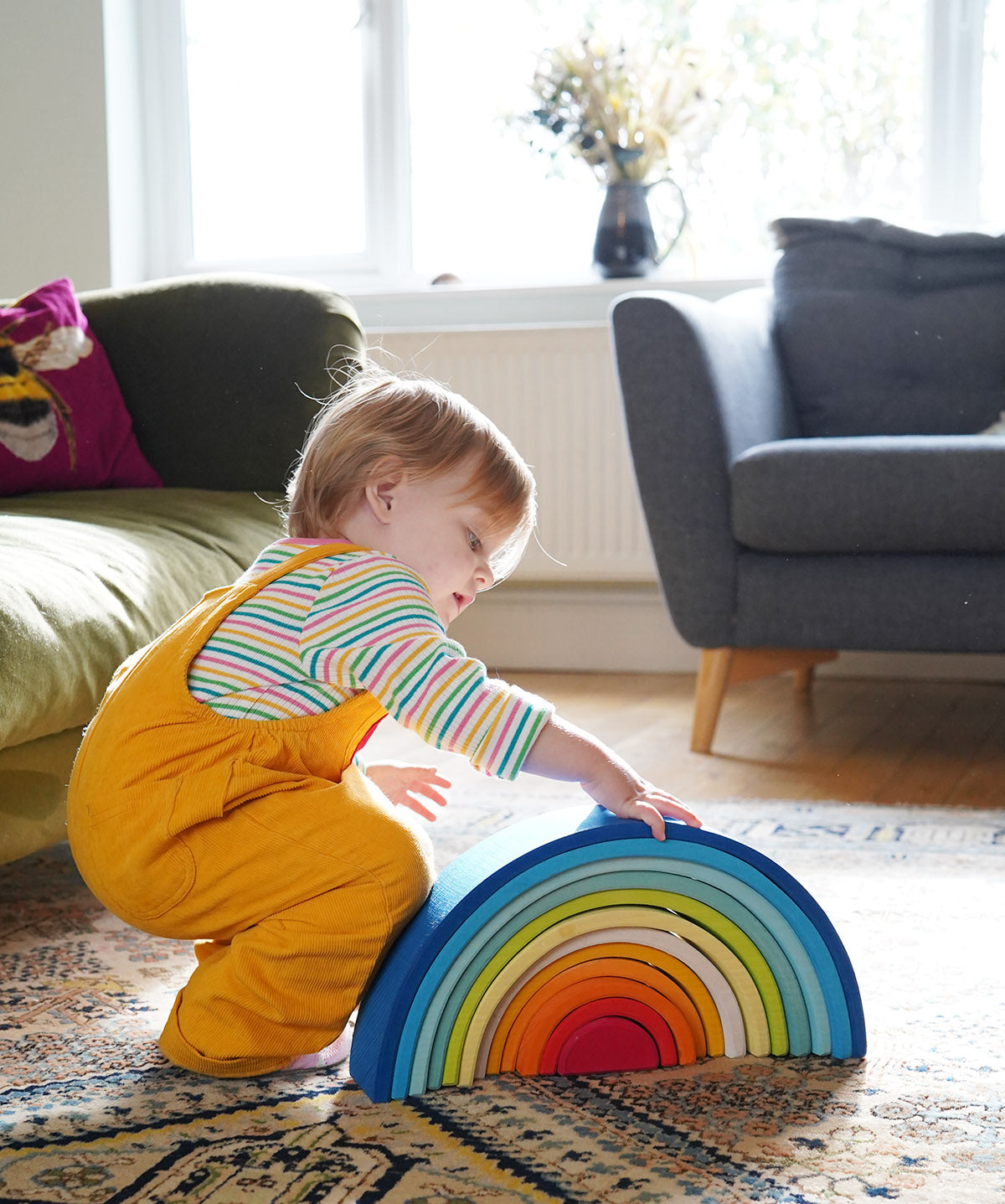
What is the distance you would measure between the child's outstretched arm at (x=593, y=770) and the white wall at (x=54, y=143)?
2.65 metres

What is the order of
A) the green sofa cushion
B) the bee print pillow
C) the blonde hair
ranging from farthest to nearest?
the bee print pillow, the green sofa cushion, the blonde hair

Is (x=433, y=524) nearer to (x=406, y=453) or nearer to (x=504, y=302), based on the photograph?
(x=406, y=453)

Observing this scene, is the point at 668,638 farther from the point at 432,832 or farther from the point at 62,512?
the point at 62,512

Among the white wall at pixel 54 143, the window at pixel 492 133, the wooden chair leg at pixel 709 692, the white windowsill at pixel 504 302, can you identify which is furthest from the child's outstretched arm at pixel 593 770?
the white wall at pixel 54 143

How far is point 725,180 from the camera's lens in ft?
10.4

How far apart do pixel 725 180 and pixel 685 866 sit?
253 centimetres

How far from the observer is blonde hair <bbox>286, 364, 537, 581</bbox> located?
3.49 ft

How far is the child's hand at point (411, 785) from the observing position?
3.96ft

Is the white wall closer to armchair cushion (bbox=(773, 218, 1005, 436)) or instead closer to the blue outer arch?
armchair cushion (bbox=(773, 218, 1005, 436))

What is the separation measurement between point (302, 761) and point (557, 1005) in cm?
26

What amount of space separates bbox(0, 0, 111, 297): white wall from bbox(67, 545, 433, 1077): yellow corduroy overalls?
253cm

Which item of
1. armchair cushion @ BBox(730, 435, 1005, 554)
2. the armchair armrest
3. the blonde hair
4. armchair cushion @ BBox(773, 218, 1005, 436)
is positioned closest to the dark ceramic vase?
armchair cushion @ BBox(773, 218, 1005, 436)

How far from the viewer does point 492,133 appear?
3.35 meters

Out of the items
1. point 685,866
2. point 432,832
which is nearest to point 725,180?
point 432,832
